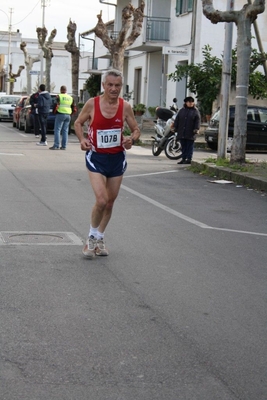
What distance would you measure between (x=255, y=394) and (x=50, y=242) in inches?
180

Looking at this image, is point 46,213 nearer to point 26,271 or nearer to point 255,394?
point 26,271

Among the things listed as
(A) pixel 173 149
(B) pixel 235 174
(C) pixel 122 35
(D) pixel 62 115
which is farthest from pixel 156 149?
(C) pixel 122 35

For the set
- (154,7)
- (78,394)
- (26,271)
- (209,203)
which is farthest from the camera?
(154,7)

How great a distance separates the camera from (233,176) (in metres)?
17.0

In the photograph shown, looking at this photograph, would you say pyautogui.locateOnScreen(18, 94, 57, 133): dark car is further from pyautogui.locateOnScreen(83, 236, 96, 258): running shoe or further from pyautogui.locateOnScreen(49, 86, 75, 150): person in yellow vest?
pyautogui.locateOnScreen(83, 236, 96, 258): running shoe

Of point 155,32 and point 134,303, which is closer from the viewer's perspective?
point 134,303

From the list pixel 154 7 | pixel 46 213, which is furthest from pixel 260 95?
pixel 46 213

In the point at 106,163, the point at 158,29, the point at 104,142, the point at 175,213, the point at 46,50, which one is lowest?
the point at 175,213

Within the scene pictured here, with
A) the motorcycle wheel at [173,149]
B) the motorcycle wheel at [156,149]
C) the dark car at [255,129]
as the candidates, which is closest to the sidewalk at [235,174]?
the motorcycle wheel at [173,149]

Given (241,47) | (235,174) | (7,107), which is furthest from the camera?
(7,107)

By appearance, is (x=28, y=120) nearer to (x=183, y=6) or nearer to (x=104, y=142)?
(x=183, y=6)

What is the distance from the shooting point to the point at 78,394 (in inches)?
172

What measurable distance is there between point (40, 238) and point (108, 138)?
164 centimetres

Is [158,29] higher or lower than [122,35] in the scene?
higher
